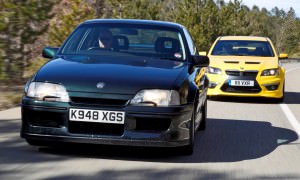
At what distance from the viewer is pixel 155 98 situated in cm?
596

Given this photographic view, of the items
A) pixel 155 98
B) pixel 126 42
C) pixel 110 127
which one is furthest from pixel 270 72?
pixel 110 127

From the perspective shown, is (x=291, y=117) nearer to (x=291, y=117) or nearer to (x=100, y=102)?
(x=291, y=117)

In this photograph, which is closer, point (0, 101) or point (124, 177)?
point (124, 177)

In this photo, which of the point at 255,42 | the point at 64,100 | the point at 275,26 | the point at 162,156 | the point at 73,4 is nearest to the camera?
the point at 64,100

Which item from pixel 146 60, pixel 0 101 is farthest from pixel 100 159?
pixel 0 101

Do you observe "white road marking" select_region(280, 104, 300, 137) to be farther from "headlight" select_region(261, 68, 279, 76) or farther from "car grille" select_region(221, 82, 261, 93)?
"headlight" select_region(261, 68, 279, 76)

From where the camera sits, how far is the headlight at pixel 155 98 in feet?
Result: 19.4

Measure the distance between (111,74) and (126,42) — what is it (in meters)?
1.20

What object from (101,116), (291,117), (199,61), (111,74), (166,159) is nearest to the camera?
(101,116)

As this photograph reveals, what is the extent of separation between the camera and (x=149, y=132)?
5.94m

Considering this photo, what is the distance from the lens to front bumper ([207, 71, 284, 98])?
14.3 m

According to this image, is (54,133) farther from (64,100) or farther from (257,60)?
(257,60)

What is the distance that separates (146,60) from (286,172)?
1.86 metres

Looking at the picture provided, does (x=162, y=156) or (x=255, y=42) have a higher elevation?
(x=162, y=156)
